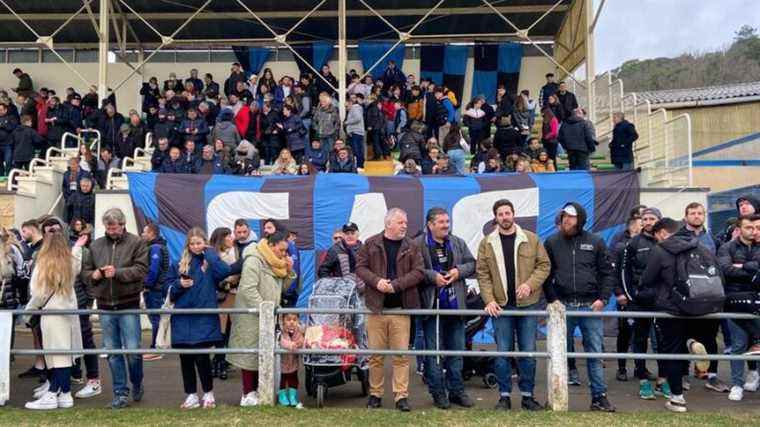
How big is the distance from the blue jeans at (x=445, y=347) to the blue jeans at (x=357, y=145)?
8823 millimetres

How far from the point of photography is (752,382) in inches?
295

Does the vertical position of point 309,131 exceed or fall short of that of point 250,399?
it exceeds it

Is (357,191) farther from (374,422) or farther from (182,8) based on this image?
(182,8)

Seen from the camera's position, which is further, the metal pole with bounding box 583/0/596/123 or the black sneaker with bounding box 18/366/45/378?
the metal pole with bounding box 583/0/596/123

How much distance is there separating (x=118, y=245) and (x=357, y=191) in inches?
223

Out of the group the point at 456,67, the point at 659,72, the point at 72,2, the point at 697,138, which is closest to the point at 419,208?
the point at 456,67

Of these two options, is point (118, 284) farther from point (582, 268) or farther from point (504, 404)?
point (582, 268)

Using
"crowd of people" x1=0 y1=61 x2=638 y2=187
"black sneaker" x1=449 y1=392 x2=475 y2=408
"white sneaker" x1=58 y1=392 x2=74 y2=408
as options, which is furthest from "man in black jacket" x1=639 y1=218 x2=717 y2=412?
"crowd of people" x1=0 y1=61 x2=638 y2=187

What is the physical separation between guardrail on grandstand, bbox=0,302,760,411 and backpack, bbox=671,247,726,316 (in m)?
0.15

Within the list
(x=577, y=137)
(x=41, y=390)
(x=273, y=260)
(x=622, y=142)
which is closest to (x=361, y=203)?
(x=577, y=137)

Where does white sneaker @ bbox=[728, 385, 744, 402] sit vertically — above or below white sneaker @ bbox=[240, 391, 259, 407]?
below

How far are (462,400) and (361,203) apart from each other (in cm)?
561

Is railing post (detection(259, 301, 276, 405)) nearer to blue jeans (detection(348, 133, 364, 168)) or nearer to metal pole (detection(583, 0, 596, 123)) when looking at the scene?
blue jeans (detection(348, 133, 364, 168))

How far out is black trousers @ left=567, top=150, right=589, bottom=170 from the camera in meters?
14.4
